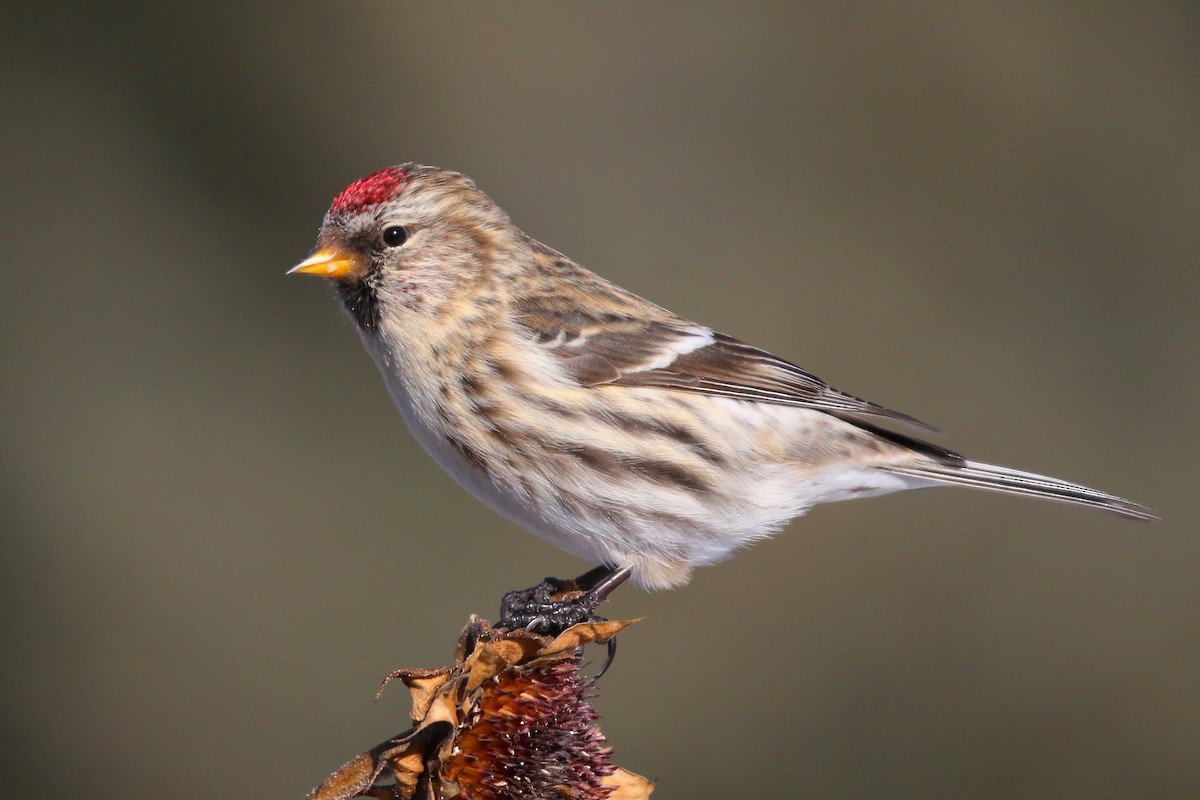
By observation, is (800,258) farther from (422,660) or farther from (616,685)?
(422,660)

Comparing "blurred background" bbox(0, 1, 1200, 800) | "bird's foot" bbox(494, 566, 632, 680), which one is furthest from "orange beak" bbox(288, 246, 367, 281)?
"blurred background" bbox(0, 1, 1200, 800)

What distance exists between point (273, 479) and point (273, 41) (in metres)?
2.30

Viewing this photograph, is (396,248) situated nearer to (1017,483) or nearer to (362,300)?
(362,300)

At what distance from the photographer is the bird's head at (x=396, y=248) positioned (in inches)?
110

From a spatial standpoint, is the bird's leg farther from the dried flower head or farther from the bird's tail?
the bird's tail

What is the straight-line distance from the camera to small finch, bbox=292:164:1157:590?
2744 mm

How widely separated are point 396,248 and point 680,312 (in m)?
3.60

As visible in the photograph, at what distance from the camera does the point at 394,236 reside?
9.30 feet

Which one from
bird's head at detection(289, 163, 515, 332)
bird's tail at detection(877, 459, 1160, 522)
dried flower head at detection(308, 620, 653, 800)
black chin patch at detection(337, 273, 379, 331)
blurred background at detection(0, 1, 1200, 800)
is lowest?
dried flower head at detection(308, 620, 653, 800)

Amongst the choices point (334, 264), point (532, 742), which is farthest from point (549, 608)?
point (334, 264)

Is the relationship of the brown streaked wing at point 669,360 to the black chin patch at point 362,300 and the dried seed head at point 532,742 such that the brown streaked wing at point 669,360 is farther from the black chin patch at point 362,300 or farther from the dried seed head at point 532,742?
the dried seed head at point 532,742

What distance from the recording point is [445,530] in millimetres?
6273

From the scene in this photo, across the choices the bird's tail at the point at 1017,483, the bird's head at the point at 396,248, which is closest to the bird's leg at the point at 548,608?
the bird's head at the point at 396,248

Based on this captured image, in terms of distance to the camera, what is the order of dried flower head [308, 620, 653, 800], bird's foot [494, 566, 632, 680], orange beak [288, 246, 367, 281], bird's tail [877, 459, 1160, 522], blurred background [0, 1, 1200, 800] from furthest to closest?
blurred background [0, 1, 1200, 800] < bird's tail [877, 459, 1160, 522] < orange beak [288, 246, 367, 281] < bird's foot [494, 566, 632, 680] < dried flower head [308, 620, 653, 800]
